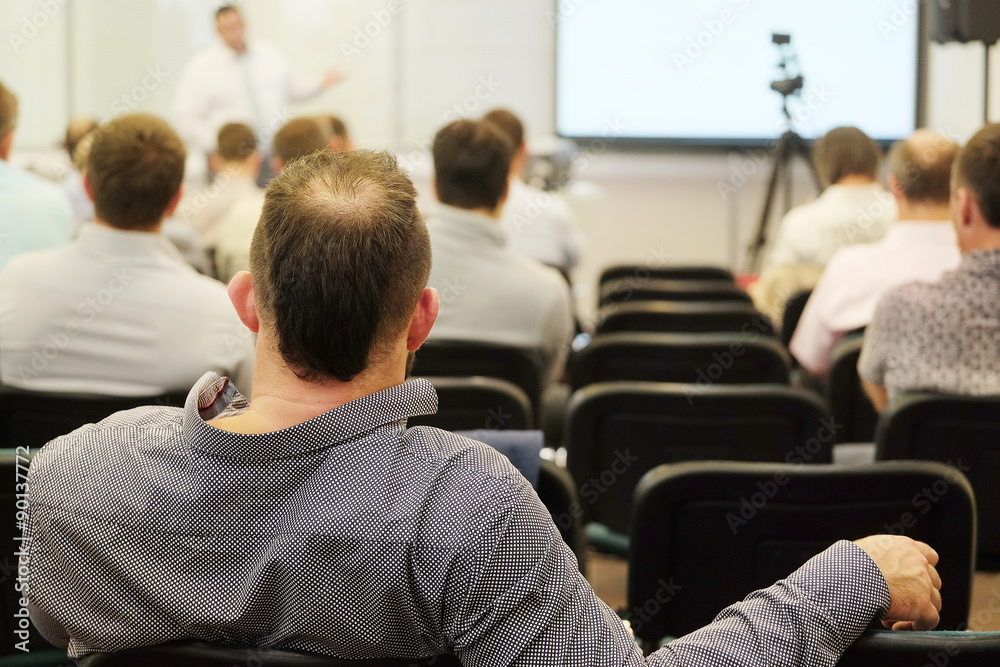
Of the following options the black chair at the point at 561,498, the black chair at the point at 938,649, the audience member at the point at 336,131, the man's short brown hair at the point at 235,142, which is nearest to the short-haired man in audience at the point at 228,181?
the man's short brown hair at the point at 235,142

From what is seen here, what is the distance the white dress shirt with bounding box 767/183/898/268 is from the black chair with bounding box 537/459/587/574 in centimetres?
336

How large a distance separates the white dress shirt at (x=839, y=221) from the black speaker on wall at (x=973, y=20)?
0.72 meters

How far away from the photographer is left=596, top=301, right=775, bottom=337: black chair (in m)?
3.21

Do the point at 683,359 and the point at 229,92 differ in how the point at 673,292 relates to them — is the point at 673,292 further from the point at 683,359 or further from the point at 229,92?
the point at 229,92

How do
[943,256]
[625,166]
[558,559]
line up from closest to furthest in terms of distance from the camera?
1. [558,559]
2. [943,256]
3. [625,166]

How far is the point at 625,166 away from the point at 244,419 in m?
7.72

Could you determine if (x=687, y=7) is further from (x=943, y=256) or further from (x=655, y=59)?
(x=943, y=256)

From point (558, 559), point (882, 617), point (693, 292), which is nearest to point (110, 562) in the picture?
point (558, 559)

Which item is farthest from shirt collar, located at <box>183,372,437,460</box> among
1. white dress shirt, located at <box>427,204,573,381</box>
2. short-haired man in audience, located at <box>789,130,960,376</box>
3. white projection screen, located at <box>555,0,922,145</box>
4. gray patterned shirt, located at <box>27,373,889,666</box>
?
white projection screen, located at <box>555,0,922,145</box>

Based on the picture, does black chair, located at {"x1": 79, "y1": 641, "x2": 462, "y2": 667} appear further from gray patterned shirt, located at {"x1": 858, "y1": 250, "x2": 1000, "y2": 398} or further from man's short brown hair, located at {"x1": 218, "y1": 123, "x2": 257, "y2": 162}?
man's short brown hair, located at {"x1": 218, "y1": 123, "x2": 257, "y2": 162}

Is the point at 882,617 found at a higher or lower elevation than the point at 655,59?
lower

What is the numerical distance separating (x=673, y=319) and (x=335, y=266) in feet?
8.07

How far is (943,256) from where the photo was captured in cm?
302

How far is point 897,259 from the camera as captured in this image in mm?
3088
